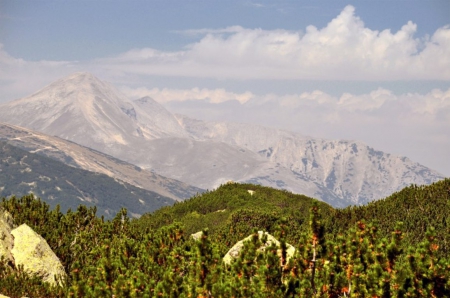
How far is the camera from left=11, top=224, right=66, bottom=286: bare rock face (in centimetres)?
3753

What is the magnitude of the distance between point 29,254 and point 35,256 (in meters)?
0.46

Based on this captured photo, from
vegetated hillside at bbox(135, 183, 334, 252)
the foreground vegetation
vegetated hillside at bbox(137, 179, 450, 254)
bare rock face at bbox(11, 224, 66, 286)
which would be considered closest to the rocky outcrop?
bare rock face at bbox(11, 224, 66, 286)

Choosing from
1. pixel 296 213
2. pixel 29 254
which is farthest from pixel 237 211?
pixel 29 254

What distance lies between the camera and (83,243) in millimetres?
44625

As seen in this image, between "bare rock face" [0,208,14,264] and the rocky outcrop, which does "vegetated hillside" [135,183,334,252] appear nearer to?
the rocky outcrop

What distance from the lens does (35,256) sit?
127ft

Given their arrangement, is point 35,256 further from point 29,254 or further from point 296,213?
point 296,213

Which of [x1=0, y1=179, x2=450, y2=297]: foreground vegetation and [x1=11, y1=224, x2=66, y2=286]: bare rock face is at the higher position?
[x1=0, y1=179, x2=450, y2=297]: foreground vegetation

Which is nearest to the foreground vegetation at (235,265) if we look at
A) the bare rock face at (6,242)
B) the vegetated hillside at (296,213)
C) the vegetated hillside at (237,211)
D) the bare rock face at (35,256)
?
the bare rock face at (6,242)

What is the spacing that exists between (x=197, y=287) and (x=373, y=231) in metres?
9.96

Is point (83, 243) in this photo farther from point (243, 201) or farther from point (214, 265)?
point (243, 201)

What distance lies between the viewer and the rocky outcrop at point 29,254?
3741 cm

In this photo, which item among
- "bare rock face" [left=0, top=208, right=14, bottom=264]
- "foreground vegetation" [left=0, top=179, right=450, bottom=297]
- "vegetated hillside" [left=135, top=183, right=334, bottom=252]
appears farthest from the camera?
"vegetated hillside" [left=135, top=183, right=334, bottom=252]

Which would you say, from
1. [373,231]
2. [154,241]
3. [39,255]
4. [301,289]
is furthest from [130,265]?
[373,231]
